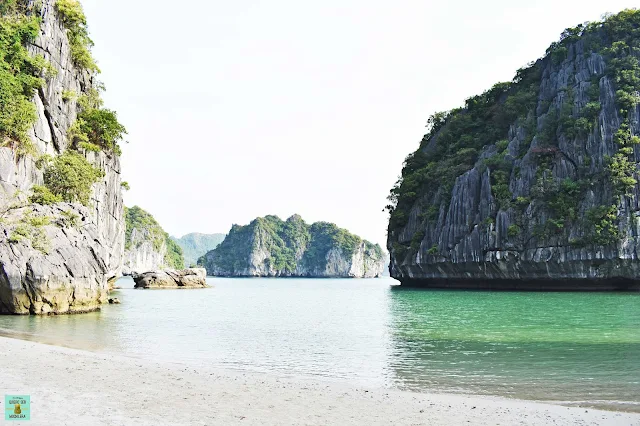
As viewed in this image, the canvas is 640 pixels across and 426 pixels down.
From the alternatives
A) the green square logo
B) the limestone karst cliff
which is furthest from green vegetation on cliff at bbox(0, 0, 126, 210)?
the limestone karst cliff

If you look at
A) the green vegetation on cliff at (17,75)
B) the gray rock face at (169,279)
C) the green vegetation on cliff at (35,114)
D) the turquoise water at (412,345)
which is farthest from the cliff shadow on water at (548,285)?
the green vegetation on cliff at (17,75)

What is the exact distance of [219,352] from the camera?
16812 mm

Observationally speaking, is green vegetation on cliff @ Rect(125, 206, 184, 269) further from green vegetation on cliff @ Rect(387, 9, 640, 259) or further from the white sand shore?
the white sand shore

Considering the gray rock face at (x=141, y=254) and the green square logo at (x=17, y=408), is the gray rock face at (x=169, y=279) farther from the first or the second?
the gray rock face at (x=141, y=254)

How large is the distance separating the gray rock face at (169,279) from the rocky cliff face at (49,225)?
2944 centimetres

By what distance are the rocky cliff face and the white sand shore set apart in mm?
13034

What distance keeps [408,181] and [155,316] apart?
154 feet

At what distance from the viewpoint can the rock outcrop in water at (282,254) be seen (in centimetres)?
18475

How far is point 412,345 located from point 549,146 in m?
42.4

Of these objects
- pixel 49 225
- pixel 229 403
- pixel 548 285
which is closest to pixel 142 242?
pixel 548 285

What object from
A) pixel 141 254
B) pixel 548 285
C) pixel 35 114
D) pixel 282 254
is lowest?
pixel 548 285

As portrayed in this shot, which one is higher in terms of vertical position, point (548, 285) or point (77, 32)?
point (77, 32)

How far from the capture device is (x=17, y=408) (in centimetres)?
713

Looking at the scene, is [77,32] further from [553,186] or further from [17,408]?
[553,186]
